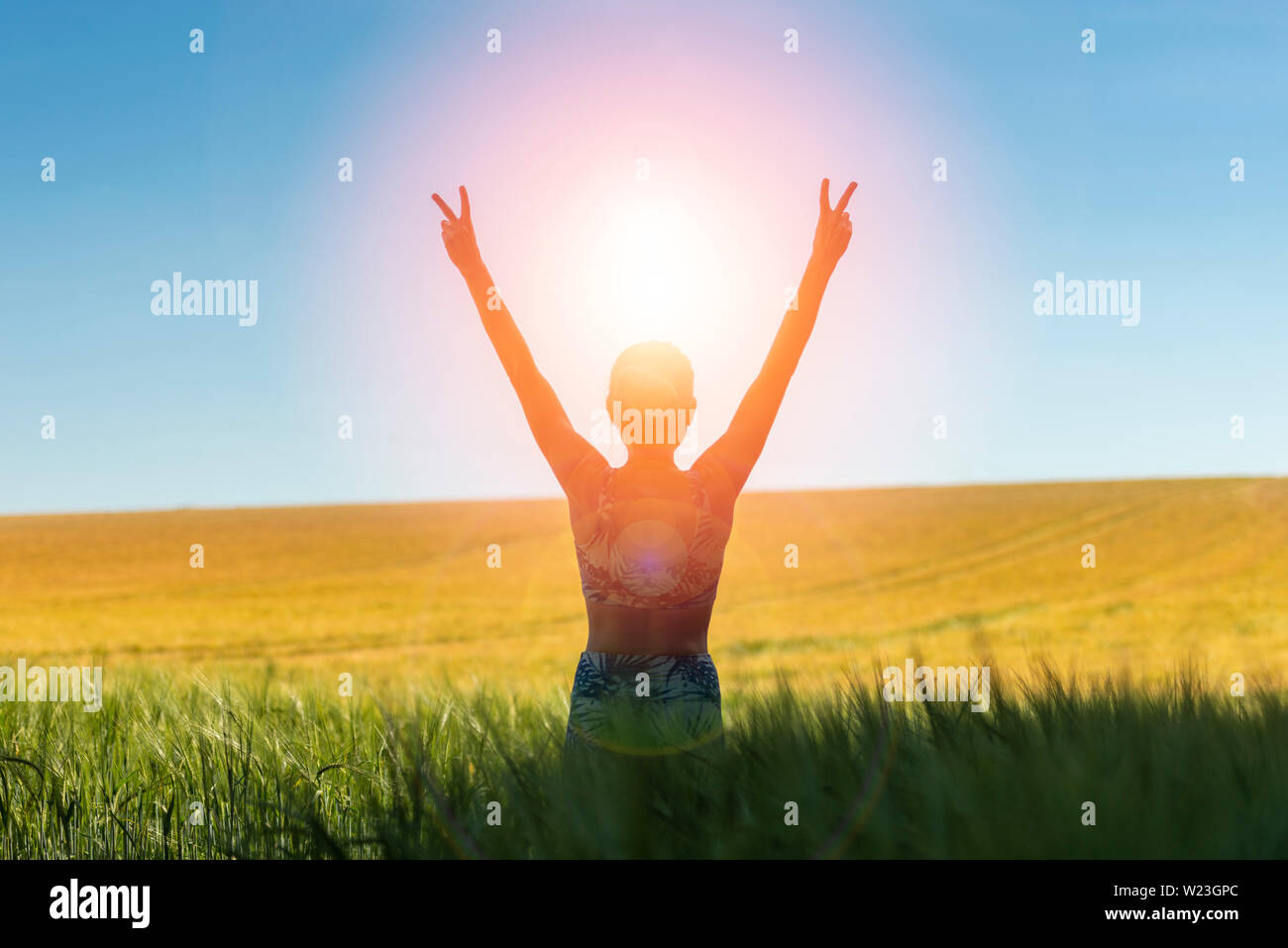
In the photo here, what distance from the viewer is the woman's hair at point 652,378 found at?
8.23 ft

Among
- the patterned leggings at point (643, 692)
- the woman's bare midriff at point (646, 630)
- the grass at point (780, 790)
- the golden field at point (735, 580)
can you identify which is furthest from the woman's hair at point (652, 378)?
the golden field at point (735, 580)

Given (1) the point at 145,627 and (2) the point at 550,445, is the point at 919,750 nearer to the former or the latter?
(2) the point at 550,445

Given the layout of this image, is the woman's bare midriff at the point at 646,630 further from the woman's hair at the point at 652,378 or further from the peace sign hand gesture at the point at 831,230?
the peace sign hand gesture at the point at 831,230

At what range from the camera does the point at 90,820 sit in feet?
9.46

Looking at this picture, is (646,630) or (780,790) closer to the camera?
(780,790)

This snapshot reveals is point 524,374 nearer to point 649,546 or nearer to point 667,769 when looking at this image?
point 649,546

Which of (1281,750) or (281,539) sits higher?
Answer: (281,539)

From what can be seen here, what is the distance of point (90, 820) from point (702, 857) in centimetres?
230

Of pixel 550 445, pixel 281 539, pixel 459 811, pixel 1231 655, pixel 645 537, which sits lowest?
pixel 1231 655

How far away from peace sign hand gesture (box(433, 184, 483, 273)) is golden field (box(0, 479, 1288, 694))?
12.0 metres

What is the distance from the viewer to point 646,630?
98.9 inches

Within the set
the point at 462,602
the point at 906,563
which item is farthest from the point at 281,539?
the point at 906,563

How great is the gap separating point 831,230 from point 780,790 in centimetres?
185

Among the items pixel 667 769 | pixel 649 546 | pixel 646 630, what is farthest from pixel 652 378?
pixel 667 769
